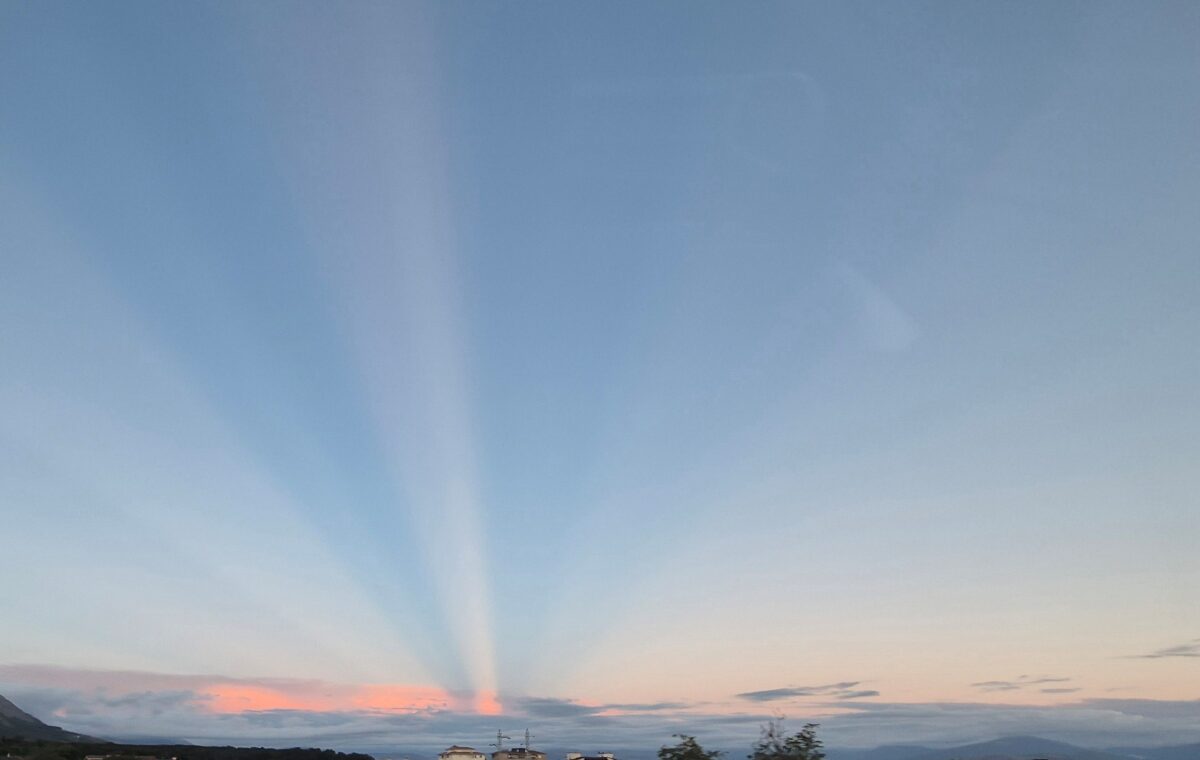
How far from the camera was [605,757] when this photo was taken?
7653 inches

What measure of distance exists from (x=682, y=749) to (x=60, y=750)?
145 metres

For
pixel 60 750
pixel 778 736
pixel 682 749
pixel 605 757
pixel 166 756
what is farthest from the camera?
pixel 605 757

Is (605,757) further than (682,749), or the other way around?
(605,757)

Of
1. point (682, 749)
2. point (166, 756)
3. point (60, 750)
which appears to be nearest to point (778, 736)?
point (682, 749)

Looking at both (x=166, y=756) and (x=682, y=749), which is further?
(x=166, y=756)

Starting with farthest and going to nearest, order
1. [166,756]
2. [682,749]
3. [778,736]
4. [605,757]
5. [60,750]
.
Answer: [605,757] < [166,756] < [60,750] < [682,749] < [778,736]

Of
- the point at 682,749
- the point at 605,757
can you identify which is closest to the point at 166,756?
the point at 605,757

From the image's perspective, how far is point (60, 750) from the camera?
156 m

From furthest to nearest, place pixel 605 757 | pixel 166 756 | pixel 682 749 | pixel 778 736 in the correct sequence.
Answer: pixel 605 757 → pixel 166 756 → pixel 682 749 → pixel 778 736

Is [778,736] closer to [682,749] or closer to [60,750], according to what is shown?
[682,749]

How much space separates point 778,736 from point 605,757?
152 m

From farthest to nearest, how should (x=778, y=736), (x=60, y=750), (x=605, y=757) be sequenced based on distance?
(x=605, y=757), (x=60, y=750), (x=778, y=736)

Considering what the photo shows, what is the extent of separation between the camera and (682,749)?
5812 centimetres

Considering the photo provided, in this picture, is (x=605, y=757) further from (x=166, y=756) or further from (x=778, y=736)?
(x=778, y=736)
